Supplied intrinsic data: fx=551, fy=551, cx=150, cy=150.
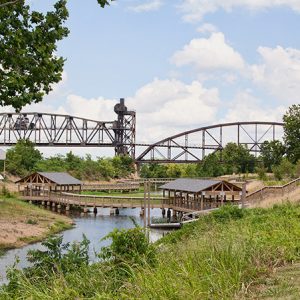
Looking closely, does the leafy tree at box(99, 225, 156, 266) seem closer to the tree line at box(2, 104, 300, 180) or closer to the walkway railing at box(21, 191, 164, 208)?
the walkway railing at box(21, 191, 164, 208)

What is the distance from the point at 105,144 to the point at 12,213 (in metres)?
68.5

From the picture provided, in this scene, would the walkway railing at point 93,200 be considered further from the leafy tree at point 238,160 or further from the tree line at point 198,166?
the leafy tree at point 238,160

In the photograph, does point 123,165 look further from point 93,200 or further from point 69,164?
point 93,200

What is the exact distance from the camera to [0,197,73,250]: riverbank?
3076cm

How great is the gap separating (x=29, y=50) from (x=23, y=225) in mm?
24727

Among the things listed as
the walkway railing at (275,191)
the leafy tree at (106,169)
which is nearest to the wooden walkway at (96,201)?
the walkway railing at (275,191)

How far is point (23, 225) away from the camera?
35.6 m

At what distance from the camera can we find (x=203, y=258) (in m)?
7.99

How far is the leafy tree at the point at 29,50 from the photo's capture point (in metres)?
11.9

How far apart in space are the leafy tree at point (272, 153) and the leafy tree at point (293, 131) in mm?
8389

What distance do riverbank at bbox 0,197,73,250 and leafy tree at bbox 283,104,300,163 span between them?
23890mm

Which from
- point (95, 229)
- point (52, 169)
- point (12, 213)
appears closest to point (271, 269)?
point (95, 229)

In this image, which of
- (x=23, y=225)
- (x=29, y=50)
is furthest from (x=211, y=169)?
(x=29, y=50)

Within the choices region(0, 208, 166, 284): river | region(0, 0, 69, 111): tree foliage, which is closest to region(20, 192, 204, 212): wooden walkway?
region(0, 208, 166, 284): river
